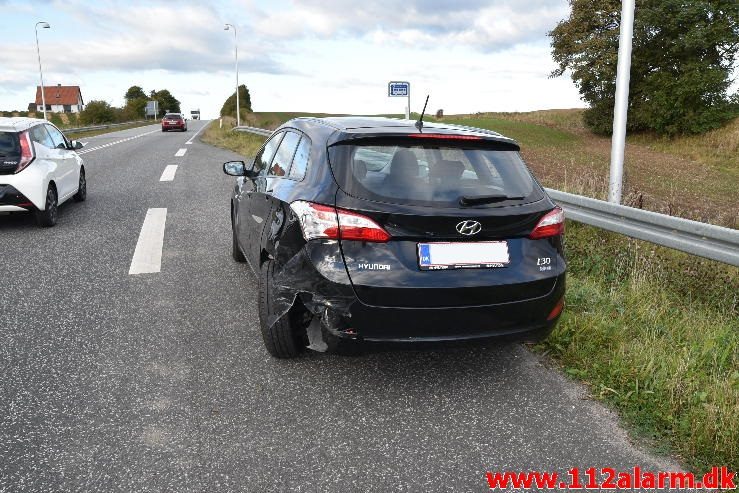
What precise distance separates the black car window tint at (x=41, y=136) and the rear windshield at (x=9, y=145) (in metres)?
0.30

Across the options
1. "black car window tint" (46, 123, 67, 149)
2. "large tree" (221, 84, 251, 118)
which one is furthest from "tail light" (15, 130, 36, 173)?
"large tree" (221, 84, 251, 118)

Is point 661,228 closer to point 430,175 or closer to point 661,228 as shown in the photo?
point 661,228

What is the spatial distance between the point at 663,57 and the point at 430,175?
3855 centimetres

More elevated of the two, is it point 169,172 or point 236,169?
point 236,169

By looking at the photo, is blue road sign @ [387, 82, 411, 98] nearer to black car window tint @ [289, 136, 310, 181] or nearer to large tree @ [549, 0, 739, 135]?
black car window tint @ [289, 136, 310, 181]

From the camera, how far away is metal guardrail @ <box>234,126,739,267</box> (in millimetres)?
4082

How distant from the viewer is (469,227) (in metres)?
2.97

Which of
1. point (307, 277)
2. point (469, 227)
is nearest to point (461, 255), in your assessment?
point (469, 227)

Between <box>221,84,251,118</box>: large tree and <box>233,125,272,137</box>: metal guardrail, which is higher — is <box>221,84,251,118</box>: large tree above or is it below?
above

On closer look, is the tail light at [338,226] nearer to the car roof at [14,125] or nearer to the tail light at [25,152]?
the tail light at [25,152]

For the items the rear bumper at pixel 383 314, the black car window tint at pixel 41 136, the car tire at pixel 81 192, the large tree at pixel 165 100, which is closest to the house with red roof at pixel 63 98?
the large tree at pixel 165 100

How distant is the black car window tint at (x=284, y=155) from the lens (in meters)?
3.97

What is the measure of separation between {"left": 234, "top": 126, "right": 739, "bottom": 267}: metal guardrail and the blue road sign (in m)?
9.32

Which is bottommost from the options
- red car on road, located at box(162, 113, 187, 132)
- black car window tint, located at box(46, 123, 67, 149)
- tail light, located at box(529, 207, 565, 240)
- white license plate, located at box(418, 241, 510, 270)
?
white license plate, located at box(418, 241, 510, 270)
